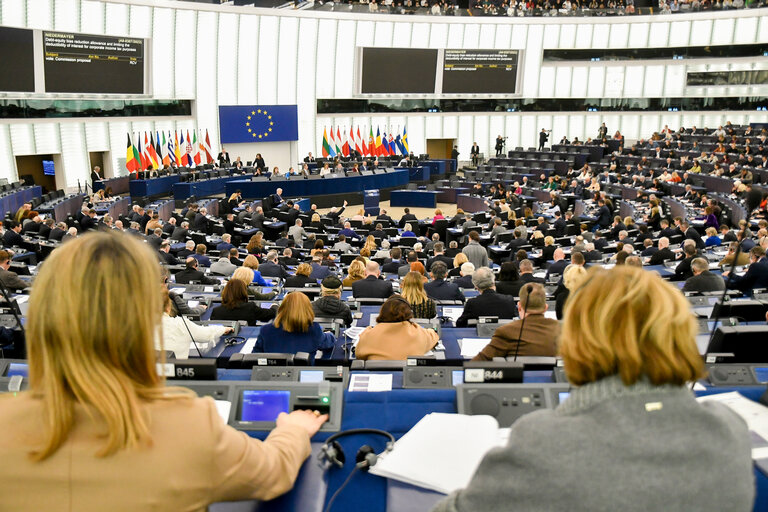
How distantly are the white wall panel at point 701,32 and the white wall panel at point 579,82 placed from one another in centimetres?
454

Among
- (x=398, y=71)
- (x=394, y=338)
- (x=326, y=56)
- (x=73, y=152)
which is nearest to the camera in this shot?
(x=394, y=338)

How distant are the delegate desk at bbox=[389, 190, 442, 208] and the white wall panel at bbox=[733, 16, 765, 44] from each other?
15.5 m

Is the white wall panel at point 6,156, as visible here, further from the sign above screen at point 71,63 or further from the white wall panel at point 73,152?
the sign above screen at point 71,63

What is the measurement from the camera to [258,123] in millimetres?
26641

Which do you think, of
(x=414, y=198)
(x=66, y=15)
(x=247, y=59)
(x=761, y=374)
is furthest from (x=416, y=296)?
(x=247, y=59)

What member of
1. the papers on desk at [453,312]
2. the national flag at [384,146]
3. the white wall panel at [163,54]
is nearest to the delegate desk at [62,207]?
the white wall panel at [163,54]

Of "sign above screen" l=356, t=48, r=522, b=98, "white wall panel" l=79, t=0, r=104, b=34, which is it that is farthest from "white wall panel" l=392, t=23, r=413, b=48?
"white wall panel" l=79, t=0, r=104, b=34

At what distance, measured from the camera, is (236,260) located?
9938 mm

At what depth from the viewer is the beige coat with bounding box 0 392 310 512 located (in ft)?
4.51

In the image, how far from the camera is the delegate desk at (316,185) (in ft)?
67.8

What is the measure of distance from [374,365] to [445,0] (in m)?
31.3

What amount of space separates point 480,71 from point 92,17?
15.1 m

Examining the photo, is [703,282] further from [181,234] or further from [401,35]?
[401,35]

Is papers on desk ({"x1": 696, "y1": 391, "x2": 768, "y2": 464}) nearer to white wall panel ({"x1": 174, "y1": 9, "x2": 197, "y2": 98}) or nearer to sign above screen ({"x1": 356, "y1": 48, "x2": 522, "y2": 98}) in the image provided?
white wall panel ({"x1": 174, "y1": 9, "x2": 197, "y2": 98})
